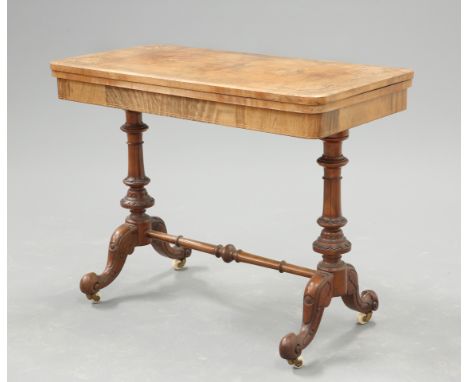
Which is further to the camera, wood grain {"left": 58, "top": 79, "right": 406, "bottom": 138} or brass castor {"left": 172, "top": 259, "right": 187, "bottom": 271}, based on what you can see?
brass castor {"left": 172, "top": 259, "right": 187, "bottom": 271}

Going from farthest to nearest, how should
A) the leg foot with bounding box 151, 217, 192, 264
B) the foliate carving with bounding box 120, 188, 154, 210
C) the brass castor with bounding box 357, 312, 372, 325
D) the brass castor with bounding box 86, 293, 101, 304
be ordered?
the leg foot with bounding box 151, 217, 192, 264, the foliate carving with bounding box 120, 188, 154, 210, the brass castor with bounding box 86, 293, 101, 304, the brass castor with bounding box 357, 312, 372, 325

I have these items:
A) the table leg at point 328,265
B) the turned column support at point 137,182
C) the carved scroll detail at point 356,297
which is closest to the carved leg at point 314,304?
the table leg at point 328,265

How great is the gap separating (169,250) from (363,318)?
110cm

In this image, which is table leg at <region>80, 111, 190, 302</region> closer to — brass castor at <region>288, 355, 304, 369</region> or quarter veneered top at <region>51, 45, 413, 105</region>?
quarter veneered top at <region>51, 45, 413, 105</region>

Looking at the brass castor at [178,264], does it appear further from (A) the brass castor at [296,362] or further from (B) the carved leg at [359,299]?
(A) the brass castor at [296,362]

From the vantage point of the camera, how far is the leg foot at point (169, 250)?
534 centimetres

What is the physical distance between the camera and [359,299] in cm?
478

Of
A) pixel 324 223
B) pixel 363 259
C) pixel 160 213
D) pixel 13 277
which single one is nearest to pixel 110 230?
pixel 160 213

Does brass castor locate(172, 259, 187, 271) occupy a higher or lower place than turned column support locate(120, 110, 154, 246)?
lower

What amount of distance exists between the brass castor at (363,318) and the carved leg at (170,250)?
100 centimetres

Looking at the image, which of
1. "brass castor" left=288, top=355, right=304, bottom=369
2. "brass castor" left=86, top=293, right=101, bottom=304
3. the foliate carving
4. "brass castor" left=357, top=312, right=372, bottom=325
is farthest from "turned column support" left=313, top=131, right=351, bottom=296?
"brass castor" left=86, top=293, right=101, bottom=304

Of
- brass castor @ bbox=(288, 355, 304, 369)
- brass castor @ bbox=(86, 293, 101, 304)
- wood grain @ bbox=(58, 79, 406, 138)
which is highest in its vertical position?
→ wood grain @ bbox=(58, 79, 406, 138)

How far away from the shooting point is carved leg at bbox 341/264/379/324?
4707 mm

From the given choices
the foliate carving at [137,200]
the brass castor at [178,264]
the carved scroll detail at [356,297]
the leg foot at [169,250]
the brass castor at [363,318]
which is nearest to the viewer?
the carved scroll detail at [356,297]
